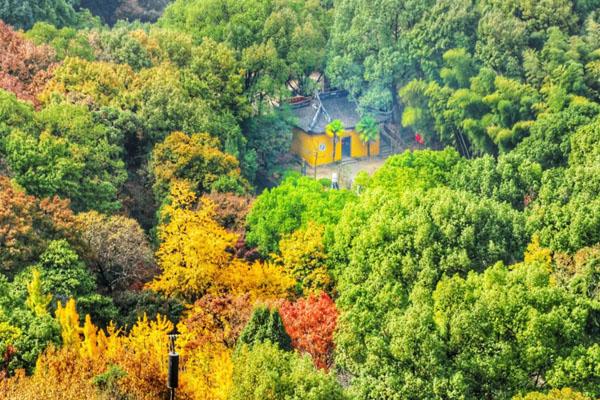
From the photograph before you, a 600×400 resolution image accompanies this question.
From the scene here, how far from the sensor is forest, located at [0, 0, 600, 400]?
29.7 meters

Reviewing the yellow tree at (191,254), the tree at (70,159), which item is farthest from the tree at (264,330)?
the tree at (70,159)

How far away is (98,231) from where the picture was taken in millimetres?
39750

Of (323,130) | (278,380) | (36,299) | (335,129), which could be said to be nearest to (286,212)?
Result: (36,299)

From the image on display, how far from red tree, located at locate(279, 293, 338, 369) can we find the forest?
83 mm

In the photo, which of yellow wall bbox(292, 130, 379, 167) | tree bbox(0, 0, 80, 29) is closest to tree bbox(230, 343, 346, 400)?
yellow wall bbox(292, 130, 379, 167)

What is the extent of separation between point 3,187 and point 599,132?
89.7 ft

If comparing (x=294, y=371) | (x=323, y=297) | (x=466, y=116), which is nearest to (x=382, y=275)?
(x=323, y=297)

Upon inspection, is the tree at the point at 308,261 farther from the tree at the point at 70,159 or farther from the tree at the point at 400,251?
the tree at the point at 70,159

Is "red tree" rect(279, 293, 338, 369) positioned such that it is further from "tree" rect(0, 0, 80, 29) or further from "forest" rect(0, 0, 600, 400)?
"tree" rect(0, 0, 80, 29)

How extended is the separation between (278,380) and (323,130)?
38.9 metres

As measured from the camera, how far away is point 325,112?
217ft

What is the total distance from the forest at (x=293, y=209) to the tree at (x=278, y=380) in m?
0.08

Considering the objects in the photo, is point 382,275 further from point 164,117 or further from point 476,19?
point 476,19

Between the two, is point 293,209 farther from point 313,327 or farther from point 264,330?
point 264,330
